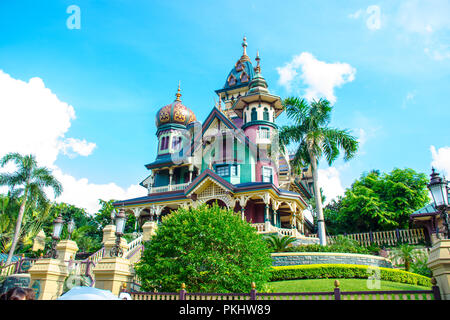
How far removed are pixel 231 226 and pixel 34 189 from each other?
63.9 ft

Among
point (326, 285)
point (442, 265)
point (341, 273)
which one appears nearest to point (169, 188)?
point (341, 273)

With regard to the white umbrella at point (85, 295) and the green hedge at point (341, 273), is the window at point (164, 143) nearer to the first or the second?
the green hedge at point (341, 273)

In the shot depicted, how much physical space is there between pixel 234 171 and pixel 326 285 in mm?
17835

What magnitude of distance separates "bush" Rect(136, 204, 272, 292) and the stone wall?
4.64m

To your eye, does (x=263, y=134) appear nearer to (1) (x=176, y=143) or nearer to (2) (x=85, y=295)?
(1) (x=176, y=143)

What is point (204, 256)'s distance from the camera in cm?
1105

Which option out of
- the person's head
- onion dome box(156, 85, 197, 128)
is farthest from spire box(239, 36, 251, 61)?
the person's head

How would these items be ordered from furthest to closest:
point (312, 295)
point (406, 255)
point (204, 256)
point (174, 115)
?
point (174, 115)
point (406, 255)
point (204, 256)
point (312, 295)

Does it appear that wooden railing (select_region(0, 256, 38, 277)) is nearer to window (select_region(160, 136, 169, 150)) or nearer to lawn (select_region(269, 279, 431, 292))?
lawn (select_region(269, 279, 431, 292))

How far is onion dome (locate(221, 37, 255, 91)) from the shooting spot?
5169 centimetres

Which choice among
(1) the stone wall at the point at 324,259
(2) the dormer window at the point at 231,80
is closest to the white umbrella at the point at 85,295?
(1) the stone wall at the point at 324,259

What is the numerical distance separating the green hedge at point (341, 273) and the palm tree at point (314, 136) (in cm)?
761

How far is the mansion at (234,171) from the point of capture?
27.0 metres
